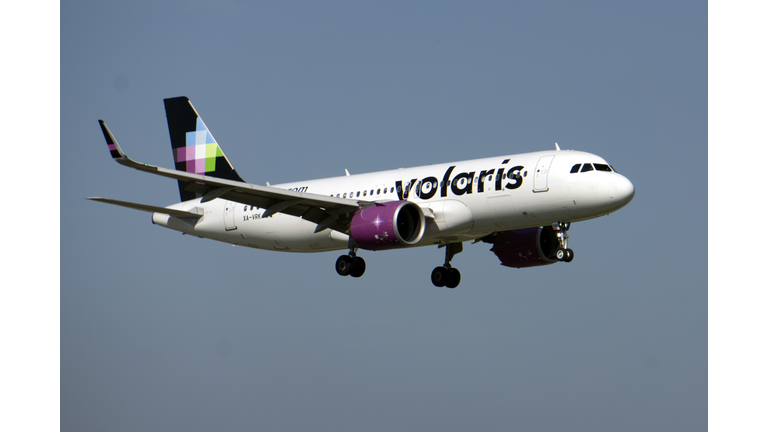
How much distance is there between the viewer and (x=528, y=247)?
4047 centimetres

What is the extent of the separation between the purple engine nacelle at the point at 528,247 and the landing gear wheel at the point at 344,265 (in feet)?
25.1

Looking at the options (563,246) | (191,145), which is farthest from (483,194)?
(191,145)

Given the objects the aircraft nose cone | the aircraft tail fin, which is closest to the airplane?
the aircraft nose cone

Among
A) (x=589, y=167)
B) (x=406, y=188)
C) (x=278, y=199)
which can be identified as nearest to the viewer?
(x=589, y=167)

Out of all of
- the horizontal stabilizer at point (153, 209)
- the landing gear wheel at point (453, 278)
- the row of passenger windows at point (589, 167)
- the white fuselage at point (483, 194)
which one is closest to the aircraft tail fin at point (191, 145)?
the horizontal stabilizer at point (153, 209)

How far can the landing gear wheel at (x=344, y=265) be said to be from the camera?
1491 inches

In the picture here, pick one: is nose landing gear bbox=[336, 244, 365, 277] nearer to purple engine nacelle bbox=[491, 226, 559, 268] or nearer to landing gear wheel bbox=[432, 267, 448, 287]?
landing gear wheel bbox=[432, 267, 448, 287]

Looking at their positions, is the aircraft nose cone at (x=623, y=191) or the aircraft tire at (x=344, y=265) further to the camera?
the aircraft tire at (x=344, y=265)

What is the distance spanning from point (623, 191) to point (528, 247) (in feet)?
27.9

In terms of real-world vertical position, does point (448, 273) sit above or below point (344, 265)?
below

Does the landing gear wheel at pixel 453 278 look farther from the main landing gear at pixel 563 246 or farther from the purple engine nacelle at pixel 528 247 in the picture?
the main landing gear at pixel 563 246

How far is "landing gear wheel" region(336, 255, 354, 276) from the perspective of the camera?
124ft

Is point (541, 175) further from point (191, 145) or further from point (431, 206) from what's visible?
point (191, 145)

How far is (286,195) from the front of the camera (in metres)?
34.1
